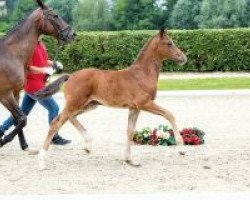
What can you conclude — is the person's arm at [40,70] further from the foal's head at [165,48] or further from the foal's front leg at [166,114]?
the foal's front leg at [166,114]

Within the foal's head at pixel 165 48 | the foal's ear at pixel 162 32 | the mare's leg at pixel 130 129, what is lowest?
the mare's leg at pixel 130 129

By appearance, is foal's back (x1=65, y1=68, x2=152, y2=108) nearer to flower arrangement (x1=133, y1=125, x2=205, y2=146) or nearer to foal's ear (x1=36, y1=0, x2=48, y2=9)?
foal's ear (x1=36, y1=0, x2=48, y2=9)

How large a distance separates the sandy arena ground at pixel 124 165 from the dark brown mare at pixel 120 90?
1.35ft

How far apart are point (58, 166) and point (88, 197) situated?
2.65 metres

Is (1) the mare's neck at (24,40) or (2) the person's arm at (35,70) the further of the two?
(2) the person's arm at (35,70)

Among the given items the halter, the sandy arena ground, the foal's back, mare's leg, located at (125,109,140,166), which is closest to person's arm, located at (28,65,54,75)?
the halter

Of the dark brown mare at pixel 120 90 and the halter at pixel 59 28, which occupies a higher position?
the halter at pixel 59 28

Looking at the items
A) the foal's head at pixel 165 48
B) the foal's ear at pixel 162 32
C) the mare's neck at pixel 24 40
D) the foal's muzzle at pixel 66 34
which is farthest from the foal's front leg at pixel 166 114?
the mare's neck at pixel 24 40

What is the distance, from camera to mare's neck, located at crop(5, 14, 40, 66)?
34.9ft

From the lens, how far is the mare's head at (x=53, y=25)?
34.5 feet

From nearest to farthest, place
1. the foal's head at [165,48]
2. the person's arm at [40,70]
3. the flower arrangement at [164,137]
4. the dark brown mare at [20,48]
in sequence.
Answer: the foal's head at [165,48] → the dark brown mare at [20,48] → the person's arm at [40,70] → the flower arrangement at [164,137]

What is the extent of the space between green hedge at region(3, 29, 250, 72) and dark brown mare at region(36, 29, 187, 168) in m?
18.7

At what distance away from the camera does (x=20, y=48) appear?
10.6 metres

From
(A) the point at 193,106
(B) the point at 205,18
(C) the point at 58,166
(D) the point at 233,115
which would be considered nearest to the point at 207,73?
(A) the point at 193,106
